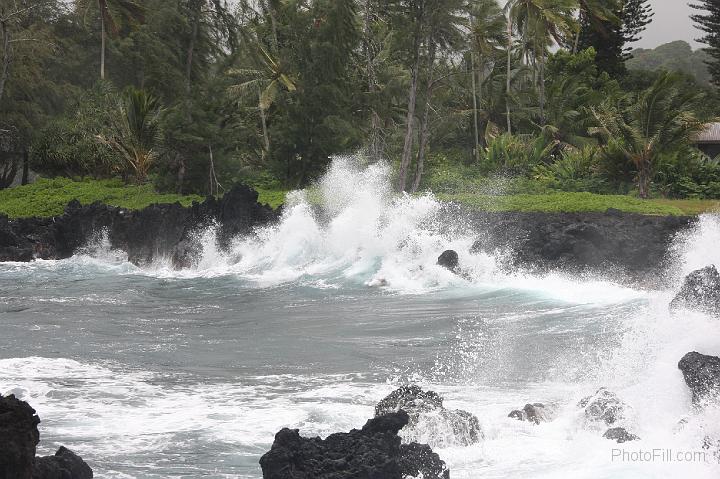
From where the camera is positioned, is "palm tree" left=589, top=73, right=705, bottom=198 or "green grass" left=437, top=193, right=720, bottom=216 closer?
"green grass" left=437, top=193, right=720, bottom=216

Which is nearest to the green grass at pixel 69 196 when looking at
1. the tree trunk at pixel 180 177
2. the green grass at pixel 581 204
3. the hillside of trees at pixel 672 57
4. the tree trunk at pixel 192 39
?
the tree trunk at pixel 180 177

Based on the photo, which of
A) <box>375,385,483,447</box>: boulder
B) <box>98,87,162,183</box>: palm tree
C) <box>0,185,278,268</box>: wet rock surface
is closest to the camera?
<box>375,385,483,447</box>: boulder

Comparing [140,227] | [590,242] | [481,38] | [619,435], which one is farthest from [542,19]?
[619,435]

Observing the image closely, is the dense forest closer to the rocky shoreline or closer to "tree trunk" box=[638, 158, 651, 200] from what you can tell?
"tree trunk" box=[638, 158, 651, 200]

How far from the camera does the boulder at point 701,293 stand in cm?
1034

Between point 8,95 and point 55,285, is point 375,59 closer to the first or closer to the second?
point 8,95

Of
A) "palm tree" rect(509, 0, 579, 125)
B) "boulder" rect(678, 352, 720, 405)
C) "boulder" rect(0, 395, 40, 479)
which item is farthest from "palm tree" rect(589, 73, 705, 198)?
"boulder" rect(0, 395, 40, 479)

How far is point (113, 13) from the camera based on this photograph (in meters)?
37.3

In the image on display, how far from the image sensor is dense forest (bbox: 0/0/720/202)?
26.9 metres

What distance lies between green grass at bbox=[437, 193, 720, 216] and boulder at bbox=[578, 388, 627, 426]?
13785 mm

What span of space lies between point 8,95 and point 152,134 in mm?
8082

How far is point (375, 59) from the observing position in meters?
34.4

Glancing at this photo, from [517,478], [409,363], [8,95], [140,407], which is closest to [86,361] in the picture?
[140,407]

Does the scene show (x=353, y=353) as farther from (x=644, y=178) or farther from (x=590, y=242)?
(x=644, y=178)
